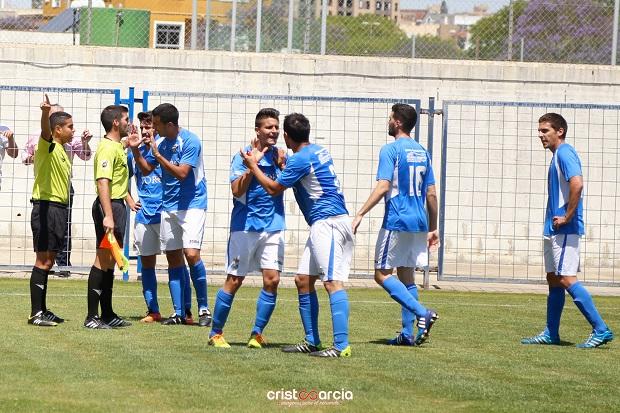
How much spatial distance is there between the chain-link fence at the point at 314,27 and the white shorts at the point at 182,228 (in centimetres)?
926

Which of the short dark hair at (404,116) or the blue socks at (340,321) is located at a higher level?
the short dark hair at (404,116)

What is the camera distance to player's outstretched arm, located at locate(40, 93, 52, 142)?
10578mm

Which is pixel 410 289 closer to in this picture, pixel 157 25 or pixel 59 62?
pixel 59 62

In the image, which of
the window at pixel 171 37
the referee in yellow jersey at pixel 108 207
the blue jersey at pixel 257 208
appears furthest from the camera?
the window at pixel 171 37

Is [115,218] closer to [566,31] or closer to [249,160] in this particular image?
[249,160]

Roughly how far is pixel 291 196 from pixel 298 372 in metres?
10.7

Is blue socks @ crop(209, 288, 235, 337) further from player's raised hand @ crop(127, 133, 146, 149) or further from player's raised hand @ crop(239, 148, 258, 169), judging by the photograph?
player's raised hand @ crop(127, 133, 146, 149)

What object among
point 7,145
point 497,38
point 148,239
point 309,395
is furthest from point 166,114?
point 497,38

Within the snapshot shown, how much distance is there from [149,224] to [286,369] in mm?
3579

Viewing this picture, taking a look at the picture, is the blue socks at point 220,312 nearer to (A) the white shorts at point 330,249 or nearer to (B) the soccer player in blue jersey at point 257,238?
(B) the soccer player in blue jersey at point 257,238

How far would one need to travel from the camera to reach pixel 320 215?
9.66 m

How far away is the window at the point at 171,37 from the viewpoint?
68.8ft

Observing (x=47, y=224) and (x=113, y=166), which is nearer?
(x=47, y=224)

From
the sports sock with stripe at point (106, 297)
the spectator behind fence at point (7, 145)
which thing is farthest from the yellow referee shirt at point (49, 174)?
the spectator behind fence at point (7, 145)
